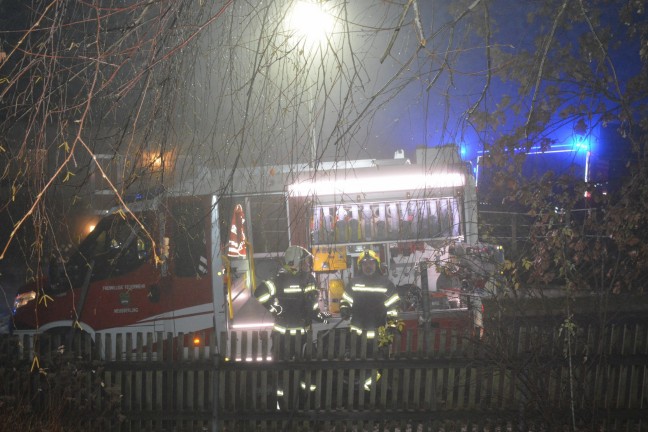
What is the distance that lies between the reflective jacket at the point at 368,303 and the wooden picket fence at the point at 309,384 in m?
1.06

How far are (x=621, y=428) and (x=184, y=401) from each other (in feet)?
14.4

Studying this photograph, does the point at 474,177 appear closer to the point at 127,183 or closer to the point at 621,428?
the point at 621,428

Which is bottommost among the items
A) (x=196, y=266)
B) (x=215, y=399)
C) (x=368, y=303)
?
(x=215, y=399)

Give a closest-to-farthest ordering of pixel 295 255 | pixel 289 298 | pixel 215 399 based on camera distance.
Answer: pixel 215 399 → pixel 289 298 → pixel 295 255

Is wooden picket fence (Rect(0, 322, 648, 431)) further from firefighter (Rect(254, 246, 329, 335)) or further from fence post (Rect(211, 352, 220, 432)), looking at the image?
firefighter (Rect(254, 246, 329, 335))

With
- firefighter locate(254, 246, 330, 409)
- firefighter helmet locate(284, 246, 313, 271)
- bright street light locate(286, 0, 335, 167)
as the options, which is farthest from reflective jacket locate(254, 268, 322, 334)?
bright street light locate(286, 0, 335, 167)

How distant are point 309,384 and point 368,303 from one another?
61.0 inches

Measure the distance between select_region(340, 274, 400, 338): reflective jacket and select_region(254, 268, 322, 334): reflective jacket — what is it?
1.51 ft

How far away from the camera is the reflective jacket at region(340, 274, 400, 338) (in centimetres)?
690

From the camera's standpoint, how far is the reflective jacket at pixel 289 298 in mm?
6910

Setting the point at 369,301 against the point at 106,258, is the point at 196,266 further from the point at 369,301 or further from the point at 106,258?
the point at 369,301

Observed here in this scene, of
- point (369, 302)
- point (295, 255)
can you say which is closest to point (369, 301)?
point (369, 302)

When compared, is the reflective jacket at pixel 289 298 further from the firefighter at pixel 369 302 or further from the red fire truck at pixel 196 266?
the firefighter at pixel 369 302

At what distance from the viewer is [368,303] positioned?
6.93 m
